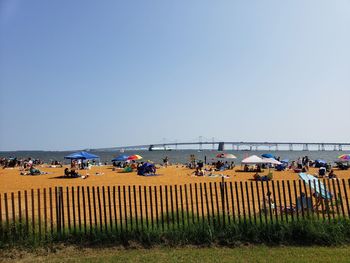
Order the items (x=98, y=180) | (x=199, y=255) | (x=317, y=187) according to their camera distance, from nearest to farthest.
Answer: (x=199, y=255) < (x=317, y=187) < (x=98, y=180)

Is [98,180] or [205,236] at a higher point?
[205,236]

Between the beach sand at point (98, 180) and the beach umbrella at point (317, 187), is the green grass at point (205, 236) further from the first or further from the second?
the beach sand at point (98, 180)

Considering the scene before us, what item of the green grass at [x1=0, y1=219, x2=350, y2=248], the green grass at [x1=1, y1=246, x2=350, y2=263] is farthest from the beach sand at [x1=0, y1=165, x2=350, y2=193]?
the green grass at [x1=1, y1=246, x2=350, y2=263]

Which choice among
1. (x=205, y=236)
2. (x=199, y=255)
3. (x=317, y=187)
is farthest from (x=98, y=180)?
(x=199, y=255)

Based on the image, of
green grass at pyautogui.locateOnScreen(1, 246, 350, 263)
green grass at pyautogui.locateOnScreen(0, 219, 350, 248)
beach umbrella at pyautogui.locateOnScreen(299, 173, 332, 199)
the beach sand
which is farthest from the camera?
the beach sand

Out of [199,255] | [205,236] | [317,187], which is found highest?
[317,187]

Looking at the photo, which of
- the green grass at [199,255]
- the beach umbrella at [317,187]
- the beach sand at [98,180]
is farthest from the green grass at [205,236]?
the beach sand at [98,180]

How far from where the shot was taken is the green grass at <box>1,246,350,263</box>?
6246 millimetres

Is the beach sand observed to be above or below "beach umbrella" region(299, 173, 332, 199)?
below

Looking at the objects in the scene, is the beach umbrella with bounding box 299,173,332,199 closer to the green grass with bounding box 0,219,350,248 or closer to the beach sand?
the green grass with bounding box 0,219,350,248

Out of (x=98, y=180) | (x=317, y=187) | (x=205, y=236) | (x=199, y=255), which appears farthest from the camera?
(x=98, y=180)

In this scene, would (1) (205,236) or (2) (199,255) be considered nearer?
(2) (199,255)

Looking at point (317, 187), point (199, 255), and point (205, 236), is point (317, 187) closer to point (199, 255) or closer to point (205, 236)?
point (205, 236)

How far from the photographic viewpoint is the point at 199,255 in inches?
256
